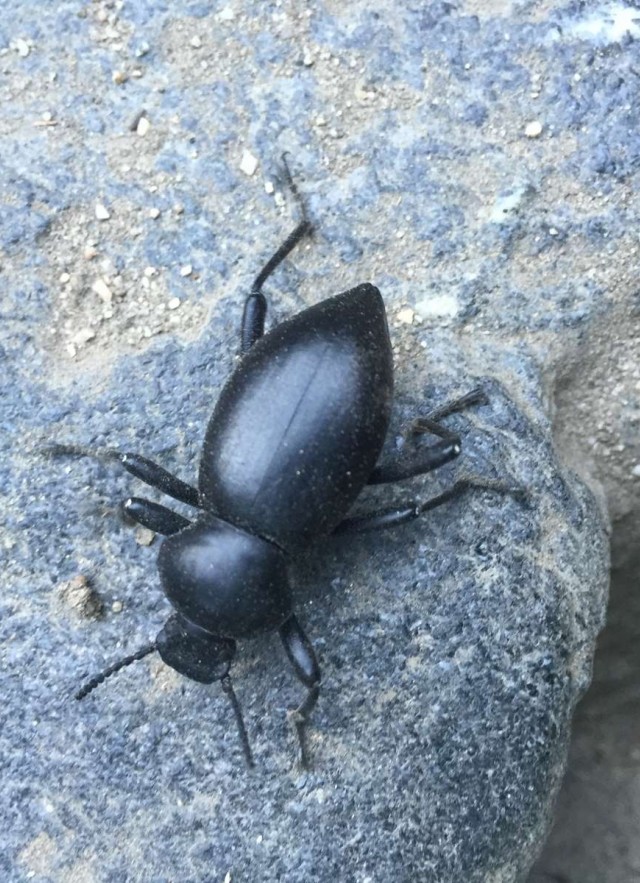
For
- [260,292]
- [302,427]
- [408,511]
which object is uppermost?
[260,292]

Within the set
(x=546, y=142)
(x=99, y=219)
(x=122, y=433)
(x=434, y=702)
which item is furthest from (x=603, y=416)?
(x=99, y=219)

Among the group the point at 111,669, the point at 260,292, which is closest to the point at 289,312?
the point at 260,292

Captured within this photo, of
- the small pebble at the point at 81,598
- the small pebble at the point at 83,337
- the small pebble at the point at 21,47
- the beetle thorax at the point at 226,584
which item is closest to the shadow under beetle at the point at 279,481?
the beetle thorax at the point at 226,584

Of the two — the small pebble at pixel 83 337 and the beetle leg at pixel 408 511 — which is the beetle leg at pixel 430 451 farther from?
the small pebble at pixel 83 337

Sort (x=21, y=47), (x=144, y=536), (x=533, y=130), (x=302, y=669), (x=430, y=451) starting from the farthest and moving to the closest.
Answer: (x=21, y=47), (x=533, y=130), (x=144, y=536), (x=430, y=451), (x=302, y=669)

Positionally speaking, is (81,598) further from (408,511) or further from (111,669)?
(408,511)

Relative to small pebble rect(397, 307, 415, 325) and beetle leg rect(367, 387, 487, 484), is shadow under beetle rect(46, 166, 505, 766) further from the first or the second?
small pebble rect(397, 307, 415, 325)

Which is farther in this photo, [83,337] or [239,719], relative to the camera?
[83,337]
